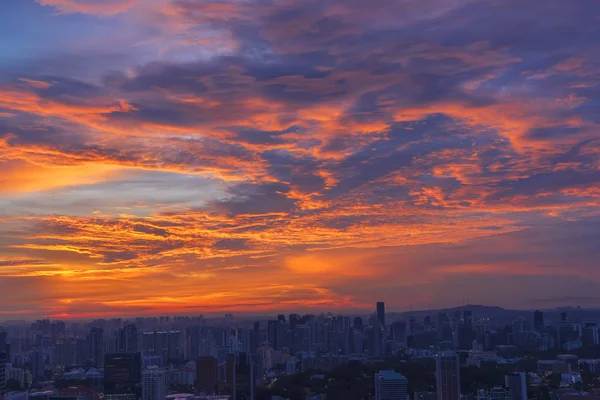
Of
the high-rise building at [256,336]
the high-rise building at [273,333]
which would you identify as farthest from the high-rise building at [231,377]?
the high-rise building at [273,333]

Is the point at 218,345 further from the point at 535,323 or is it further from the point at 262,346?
the point at 535,323

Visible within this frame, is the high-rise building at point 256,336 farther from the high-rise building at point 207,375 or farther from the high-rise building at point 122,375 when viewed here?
the high-rise building at point 122,375

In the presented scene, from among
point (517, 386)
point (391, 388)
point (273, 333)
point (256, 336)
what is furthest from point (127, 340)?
point (517, 386)

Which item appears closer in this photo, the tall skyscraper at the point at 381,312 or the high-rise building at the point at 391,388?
the high-rise building at the point at 391,388

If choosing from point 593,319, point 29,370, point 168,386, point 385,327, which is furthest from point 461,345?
point 29,370

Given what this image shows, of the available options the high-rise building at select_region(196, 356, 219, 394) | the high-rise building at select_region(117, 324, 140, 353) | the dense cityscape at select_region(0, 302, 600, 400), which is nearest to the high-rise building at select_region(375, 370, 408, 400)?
the dense cityscape at select_region(0, 302, 600, 400)
